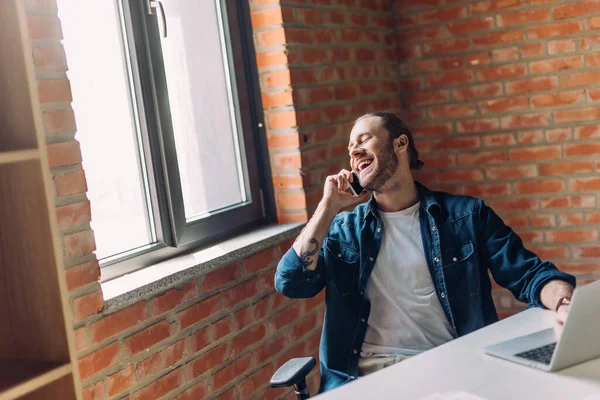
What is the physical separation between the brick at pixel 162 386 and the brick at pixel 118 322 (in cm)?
21

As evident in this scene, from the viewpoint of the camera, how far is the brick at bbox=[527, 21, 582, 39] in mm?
3119

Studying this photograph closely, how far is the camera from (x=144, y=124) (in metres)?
2.34

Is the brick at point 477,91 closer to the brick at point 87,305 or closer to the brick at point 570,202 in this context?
the brick at point 570,202

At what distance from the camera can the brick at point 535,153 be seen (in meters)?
3.25

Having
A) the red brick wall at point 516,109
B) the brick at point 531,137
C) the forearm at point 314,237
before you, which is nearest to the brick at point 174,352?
the forearm at point 314,237

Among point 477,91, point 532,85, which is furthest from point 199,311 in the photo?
point 532,85

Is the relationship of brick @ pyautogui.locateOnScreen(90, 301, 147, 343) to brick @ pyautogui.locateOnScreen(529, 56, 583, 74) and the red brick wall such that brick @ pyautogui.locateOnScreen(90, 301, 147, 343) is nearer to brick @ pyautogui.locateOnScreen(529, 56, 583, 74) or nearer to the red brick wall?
the red brick wall

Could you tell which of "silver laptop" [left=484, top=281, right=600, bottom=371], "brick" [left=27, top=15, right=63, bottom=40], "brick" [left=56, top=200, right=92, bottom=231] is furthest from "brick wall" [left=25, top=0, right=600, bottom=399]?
"silver laptop" [left=484, top=281, right=600, bottom=371]

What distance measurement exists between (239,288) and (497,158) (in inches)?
61.9

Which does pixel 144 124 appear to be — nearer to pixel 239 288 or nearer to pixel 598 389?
pixel 239 288

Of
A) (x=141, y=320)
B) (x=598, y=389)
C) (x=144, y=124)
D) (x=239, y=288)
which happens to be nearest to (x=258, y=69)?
(x=144, y=124)

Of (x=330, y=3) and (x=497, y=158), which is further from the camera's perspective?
(x=497, y=158)

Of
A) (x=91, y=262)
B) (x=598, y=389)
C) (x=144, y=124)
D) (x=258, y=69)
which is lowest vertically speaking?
(x=598, y=389)

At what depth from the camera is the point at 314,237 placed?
209 centimetres
